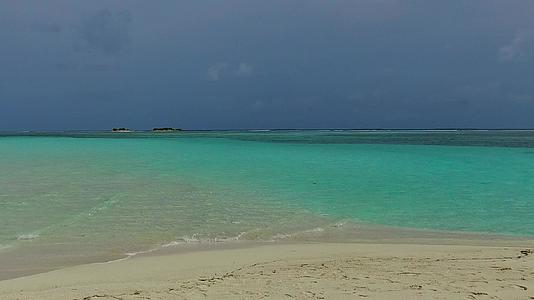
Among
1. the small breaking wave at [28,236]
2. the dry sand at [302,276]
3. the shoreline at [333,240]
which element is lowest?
the shoreline at [333,240]

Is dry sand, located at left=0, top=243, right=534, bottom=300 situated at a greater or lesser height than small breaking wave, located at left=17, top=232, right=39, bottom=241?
greater

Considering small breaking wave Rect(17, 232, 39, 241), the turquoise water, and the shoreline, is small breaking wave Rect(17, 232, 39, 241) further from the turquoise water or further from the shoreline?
the shoreline

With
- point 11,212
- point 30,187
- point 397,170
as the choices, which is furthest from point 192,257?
point 397,170

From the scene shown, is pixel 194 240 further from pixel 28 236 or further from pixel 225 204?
pixel 225 204

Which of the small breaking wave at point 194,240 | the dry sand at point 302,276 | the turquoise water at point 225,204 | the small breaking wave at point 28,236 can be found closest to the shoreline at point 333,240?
the small breaking wave at point 194,240

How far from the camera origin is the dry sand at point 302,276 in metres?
5.39

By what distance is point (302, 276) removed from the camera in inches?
241

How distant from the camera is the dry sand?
539cm

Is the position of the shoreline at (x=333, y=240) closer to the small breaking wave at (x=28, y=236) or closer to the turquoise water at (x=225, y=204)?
the turquoise water at (x=225, y=204)

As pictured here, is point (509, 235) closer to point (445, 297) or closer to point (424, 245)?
point (424, 245)

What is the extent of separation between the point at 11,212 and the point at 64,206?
1.27 m

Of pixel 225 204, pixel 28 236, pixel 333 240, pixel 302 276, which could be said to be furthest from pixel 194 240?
pixel 225 204

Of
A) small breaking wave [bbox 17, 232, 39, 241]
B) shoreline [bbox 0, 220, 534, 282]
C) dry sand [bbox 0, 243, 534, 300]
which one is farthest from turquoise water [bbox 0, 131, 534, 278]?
dry sand [bbox 0, 243, 534, 300]

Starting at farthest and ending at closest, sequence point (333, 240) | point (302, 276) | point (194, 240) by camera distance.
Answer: point (333, 240)
point (194, 240)
point (302, 276)
